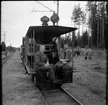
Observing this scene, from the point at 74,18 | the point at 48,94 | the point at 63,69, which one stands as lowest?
the point at 48,94

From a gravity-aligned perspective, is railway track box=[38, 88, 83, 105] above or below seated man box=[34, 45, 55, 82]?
below

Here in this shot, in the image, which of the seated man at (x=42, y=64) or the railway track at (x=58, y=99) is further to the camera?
the seated man at (x=42, y=64)

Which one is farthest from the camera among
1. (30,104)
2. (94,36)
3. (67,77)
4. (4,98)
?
(94,36)

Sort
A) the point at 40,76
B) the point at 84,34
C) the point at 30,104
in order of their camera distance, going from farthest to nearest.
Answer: the point at 84,34 → the point at 40,76 → the point at 30,104

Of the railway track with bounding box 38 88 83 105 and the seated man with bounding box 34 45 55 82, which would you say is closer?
the railway track with bounding box 38 88 83 105

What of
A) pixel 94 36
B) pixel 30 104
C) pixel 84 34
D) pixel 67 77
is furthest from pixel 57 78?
pixel 84 34

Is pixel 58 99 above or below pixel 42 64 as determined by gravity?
below

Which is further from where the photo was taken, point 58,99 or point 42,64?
point 42,64

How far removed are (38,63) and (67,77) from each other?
4.35 feet

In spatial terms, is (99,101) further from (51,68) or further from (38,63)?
(38,63)

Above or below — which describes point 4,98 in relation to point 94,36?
below

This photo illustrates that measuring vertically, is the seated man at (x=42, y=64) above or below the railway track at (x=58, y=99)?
above

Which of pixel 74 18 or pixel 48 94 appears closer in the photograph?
pixel 48 94

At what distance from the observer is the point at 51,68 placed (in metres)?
5.87
